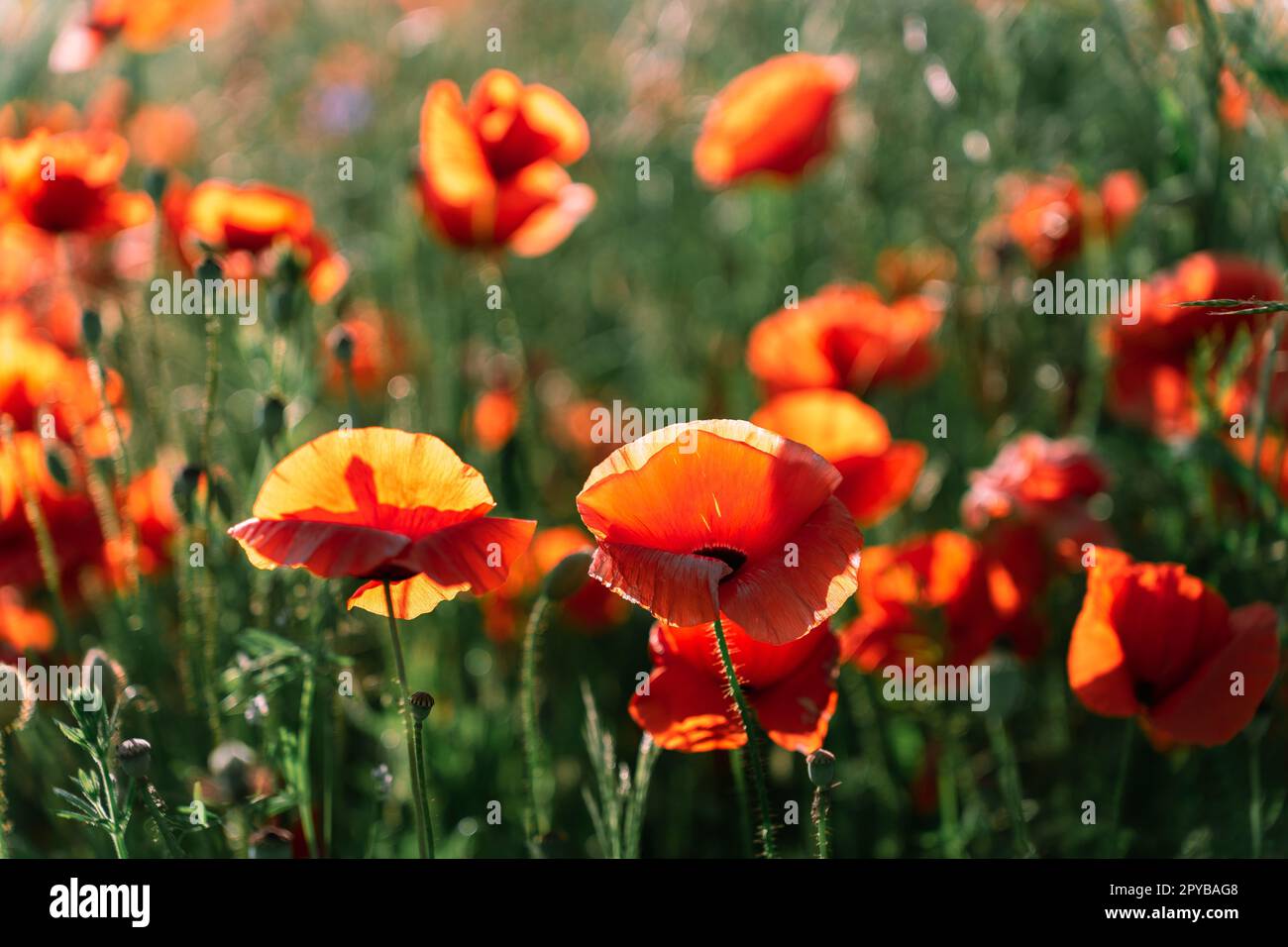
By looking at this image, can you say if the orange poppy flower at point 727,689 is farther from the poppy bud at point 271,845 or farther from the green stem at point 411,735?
the poppy bud at point 271,845

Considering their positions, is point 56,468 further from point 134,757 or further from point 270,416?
point 134,757

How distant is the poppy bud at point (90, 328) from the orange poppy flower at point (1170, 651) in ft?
3.30

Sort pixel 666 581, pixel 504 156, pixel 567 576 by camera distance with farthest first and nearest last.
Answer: pixel 504 156 < pixel 567 576 < pixel 666 581

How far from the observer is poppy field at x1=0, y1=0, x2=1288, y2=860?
991 millimetres

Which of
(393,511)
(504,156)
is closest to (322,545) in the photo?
(393,511)

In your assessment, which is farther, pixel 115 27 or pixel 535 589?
pixel 115 27

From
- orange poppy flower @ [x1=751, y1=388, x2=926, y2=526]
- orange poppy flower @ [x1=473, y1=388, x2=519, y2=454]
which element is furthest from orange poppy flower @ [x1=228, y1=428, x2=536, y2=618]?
orange poppy flower @ [x1=473, y1=388, x2=519, y2=454]

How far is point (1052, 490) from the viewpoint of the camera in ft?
4.42

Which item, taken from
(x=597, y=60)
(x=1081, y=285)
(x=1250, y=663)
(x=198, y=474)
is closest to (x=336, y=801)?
(x=198, y=474)

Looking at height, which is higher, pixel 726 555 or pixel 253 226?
pixel 253 226

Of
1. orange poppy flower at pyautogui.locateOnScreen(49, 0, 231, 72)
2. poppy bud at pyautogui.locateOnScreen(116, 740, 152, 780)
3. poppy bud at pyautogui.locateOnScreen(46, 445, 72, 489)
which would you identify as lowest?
poppy bud at pyautogui.locateOnScreen(116, 740, 152, 780)

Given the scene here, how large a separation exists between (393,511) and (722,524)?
26 centimetres

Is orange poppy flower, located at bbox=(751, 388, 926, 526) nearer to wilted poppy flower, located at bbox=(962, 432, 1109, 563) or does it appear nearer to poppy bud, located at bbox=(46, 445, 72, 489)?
wilted poppy flower, located at bbox=(962, 432, 1109, 563)
